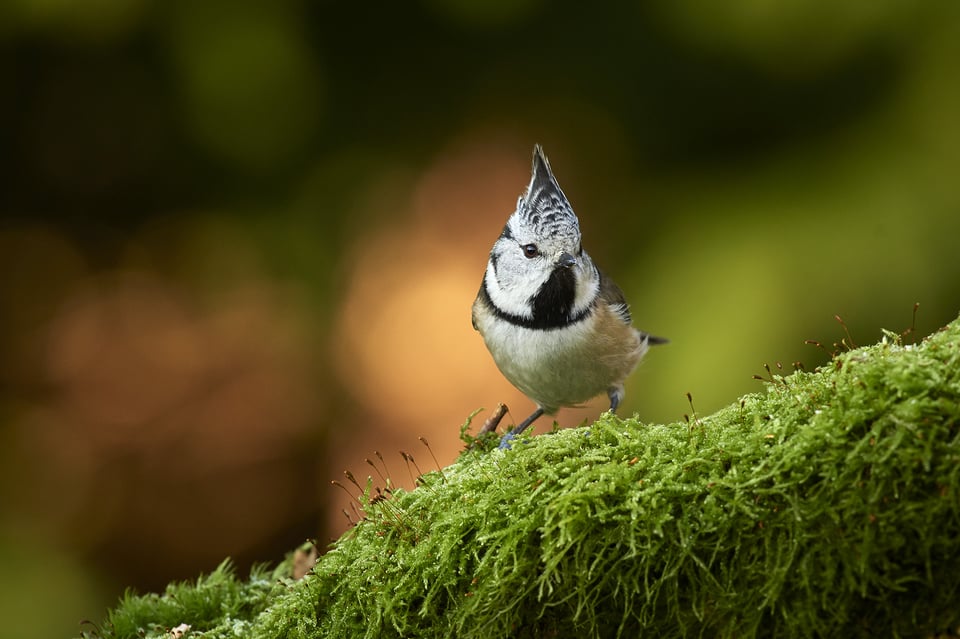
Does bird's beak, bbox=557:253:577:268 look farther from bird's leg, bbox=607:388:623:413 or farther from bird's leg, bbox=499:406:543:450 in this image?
bird's leg, bbox=607:388:623:413

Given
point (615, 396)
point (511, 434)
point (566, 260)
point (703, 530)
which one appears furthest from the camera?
point (615, 396)

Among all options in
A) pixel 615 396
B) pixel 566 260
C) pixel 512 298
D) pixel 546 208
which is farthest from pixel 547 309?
pixel 615 396

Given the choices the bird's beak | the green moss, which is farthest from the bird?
the green moss

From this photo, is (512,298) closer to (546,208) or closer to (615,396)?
(546,208)

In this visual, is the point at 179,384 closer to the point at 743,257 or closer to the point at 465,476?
the point at 743,257

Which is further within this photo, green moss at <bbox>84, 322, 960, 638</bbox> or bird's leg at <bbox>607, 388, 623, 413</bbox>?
bird's leg at <bbox>607, 388, 623, 413</bbox>

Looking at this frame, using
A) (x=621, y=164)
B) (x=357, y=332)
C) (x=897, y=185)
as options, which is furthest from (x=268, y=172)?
(x=897, y=185)
